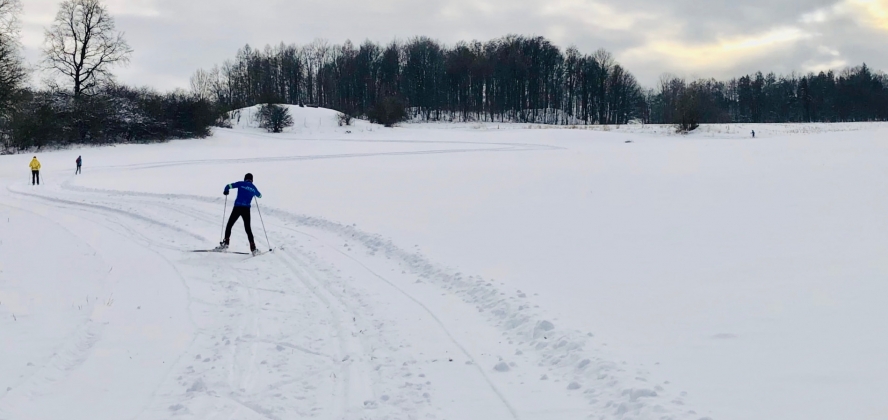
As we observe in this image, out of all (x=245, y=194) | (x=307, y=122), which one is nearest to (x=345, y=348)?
(x=245, y=194)

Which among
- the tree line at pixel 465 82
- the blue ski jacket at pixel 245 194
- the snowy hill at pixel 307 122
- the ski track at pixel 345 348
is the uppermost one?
the tree line at pixel 465 82

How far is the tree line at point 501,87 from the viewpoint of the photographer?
9225cm

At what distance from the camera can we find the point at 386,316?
7594 mm

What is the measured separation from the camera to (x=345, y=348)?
6.39 m

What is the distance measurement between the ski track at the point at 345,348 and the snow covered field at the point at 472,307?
3 cm

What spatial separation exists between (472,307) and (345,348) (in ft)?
7.17

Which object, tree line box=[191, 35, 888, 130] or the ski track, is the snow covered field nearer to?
the ski track

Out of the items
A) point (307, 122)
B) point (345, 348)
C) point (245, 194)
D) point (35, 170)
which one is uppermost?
point (307, 122)

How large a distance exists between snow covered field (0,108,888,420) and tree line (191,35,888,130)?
7474 centimetres

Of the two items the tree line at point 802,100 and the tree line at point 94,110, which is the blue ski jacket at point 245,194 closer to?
the tree line at point 94,110

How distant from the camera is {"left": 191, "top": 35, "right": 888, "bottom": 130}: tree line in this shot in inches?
3632

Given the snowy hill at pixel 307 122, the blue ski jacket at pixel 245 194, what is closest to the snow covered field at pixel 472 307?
the blue ski jacket at pixel 245 194

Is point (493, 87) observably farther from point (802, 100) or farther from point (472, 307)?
point (472, 307)

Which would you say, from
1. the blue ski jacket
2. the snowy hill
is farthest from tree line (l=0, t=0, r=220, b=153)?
the blue ski jacket
